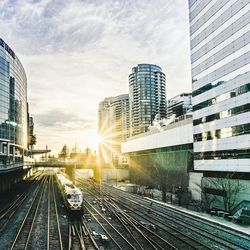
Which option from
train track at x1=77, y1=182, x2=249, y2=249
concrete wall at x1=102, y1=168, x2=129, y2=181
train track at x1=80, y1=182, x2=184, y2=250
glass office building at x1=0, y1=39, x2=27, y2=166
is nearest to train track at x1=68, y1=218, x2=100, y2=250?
train track at x1=80, y1=182, x2=184, y2=250

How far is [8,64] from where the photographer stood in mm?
80938

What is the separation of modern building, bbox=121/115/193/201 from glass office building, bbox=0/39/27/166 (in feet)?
112

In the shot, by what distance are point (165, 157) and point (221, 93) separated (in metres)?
29.9

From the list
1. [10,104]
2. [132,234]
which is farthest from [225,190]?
[10,104]

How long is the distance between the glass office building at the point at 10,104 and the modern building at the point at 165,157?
34.0 meters

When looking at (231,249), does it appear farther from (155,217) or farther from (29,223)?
(29,223)

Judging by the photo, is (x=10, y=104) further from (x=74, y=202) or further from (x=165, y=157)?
(x=74, y=202)

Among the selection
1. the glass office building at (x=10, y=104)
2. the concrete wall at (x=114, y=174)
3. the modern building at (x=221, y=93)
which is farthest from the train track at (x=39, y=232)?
the concrete wall at (x=114, y=174)

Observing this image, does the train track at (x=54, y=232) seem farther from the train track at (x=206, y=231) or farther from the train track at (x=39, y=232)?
the train track at (x=206, y=231)

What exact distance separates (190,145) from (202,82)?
46.9ft

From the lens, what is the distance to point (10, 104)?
273ft

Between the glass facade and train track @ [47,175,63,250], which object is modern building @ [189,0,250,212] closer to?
the glass facade

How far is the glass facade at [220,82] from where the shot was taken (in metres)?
47.2

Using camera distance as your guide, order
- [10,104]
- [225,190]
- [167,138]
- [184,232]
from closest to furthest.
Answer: [184,232] < [225,190] < [167,138] < [10,104]
